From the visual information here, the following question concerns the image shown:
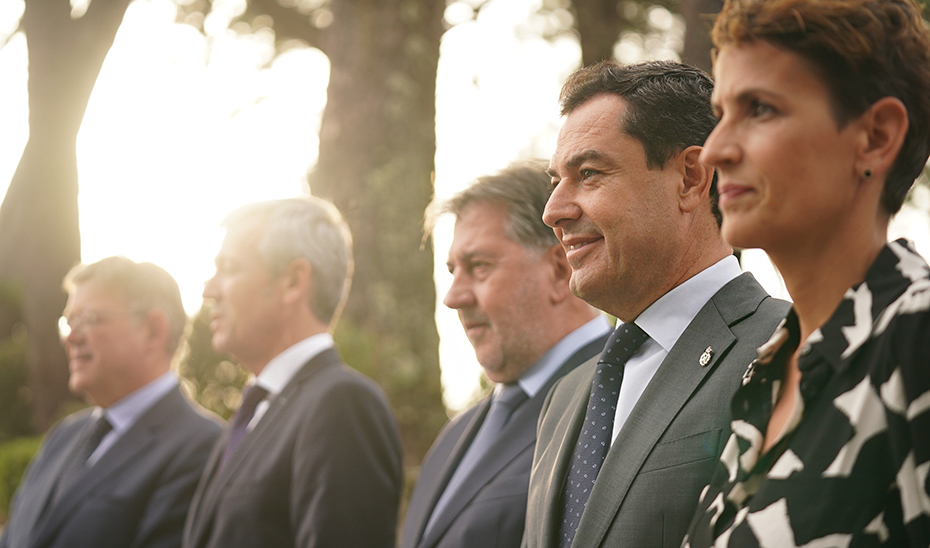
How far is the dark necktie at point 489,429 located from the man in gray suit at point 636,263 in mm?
809

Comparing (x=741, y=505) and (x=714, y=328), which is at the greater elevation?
(x=714, y=328)

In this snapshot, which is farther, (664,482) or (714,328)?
(714,328)

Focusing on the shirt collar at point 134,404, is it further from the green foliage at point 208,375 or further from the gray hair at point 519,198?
the green foliage at point 208,375

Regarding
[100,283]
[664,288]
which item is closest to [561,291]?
[664,288]

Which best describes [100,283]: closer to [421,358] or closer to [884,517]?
[421,358]

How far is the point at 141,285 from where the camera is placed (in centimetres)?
561

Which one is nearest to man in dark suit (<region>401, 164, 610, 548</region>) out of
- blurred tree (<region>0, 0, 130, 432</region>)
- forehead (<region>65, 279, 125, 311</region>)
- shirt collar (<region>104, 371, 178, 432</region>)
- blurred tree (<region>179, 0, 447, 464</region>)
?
shirt collar (<region>104, 371, 178, 432</region>)

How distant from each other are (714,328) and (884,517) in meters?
0.89

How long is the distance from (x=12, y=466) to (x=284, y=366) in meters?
6.41

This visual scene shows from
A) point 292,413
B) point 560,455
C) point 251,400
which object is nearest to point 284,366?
point 251,400

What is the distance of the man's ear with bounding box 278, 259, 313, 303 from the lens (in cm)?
438

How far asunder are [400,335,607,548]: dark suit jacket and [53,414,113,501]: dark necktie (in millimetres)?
2503

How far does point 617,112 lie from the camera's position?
255 cm

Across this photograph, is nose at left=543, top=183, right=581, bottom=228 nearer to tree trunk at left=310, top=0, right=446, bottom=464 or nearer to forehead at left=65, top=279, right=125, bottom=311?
forehead at left=65, top=279, right=125, bottom=311
